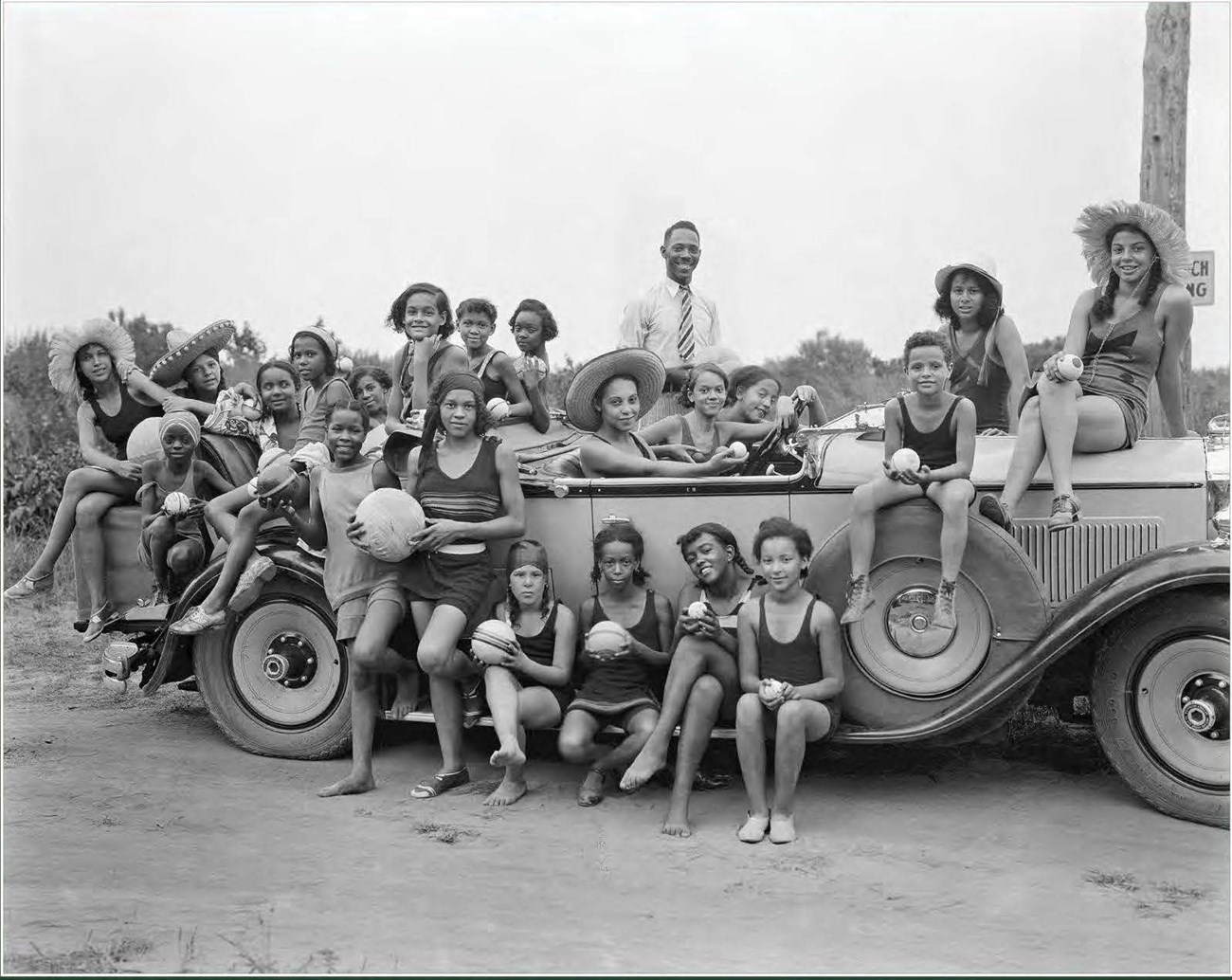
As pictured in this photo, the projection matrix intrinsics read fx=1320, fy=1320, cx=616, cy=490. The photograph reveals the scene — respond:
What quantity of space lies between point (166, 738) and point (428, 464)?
2.04m

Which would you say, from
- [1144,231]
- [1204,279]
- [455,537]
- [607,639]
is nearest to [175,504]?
[455,537]

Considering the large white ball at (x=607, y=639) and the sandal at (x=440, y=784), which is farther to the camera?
the sandal at (x=440, y=784)

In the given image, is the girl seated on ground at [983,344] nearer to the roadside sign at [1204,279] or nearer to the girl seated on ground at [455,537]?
the girl seated on ground at [455,537]

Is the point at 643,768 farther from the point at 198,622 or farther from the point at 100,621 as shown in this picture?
the point at 100,621

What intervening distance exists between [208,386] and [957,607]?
420 cm

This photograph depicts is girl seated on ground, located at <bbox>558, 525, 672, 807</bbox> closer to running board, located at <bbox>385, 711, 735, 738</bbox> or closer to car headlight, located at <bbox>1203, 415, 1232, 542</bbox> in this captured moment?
running board, located at <bbox>385, 711, 735, 738</bbox>

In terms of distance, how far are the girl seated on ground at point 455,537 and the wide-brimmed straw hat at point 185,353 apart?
1.99 m

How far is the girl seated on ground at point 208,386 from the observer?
6.73 metres

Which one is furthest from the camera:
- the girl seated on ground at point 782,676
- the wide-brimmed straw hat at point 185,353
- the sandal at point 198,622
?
the wide-brimmed straw hat at point 185,353

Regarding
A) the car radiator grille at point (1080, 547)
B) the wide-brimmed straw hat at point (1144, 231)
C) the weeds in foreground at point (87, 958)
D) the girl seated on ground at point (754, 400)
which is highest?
the wide-brimmed straw hat at point (1144, 231)

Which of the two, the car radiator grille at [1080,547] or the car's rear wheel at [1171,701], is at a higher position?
the car radiator grille at [1080,547]

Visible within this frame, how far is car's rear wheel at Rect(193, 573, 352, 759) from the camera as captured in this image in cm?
598

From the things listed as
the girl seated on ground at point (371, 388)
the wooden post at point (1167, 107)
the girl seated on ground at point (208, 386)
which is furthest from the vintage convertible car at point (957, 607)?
the wooden post at point (1167, 107)

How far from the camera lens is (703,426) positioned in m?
6.52
